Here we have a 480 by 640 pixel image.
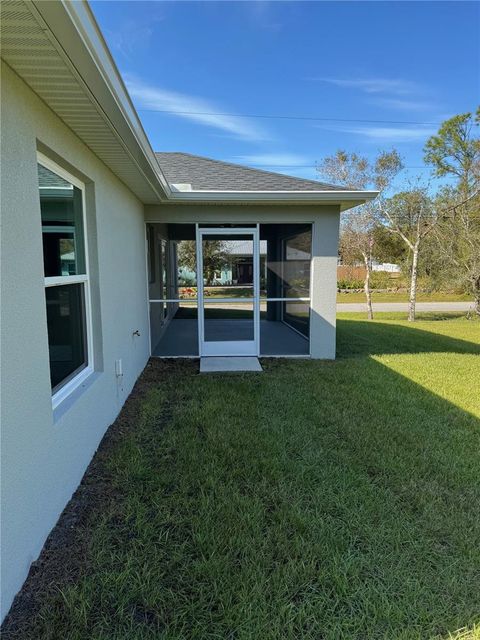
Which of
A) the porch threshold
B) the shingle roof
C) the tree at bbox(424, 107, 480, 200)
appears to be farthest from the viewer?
the tree at bbox(424, 107, 480, 200)

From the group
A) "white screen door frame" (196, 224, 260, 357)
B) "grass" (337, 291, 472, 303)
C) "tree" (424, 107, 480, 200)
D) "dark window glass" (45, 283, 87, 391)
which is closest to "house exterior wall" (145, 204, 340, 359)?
"white screen door frame" (196, 224, 260, 357)

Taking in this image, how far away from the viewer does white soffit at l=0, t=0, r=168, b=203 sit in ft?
5.31

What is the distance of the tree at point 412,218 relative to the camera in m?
Result: 14.6

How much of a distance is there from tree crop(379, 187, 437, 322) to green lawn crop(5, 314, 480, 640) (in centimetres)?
1113

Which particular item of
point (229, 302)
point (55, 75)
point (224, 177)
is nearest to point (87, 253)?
point (55, 75)

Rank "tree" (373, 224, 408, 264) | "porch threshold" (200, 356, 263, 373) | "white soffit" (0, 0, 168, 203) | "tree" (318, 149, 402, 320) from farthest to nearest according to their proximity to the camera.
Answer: "tree" (373, 224, 408, 264)
"tree" (318, 149, 402, 320)
"porch threshold" (200, 356, 263, 373)
"white soffit" (0, 0, 168, 203)

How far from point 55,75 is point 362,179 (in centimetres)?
1521

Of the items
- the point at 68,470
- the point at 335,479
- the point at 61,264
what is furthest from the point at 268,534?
the point at 61,264

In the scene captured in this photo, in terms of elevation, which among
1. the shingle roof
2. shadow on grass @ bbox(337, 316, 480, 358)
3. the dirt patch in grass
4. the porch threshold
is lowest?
shadow on grass @ bbox(337, 316, 480, 358)

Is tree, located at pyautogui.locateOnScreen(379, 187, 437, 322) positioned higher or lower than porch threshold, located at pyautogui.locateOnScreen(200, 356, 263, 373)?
higher

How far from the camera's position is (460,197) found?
1493 centimetres

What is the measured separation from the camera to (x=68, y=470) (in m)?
2.78

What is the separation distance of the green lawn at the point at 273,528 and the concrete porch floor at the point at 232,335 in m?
2.61

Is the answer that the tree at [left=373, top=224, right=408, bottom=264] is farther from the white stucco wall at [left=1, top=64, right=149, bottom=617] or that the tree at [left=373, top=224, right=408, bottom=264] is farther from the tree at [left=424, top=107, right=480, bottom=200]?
the white stucco wall at [left=1, top=64, right=149, bottom=617]
